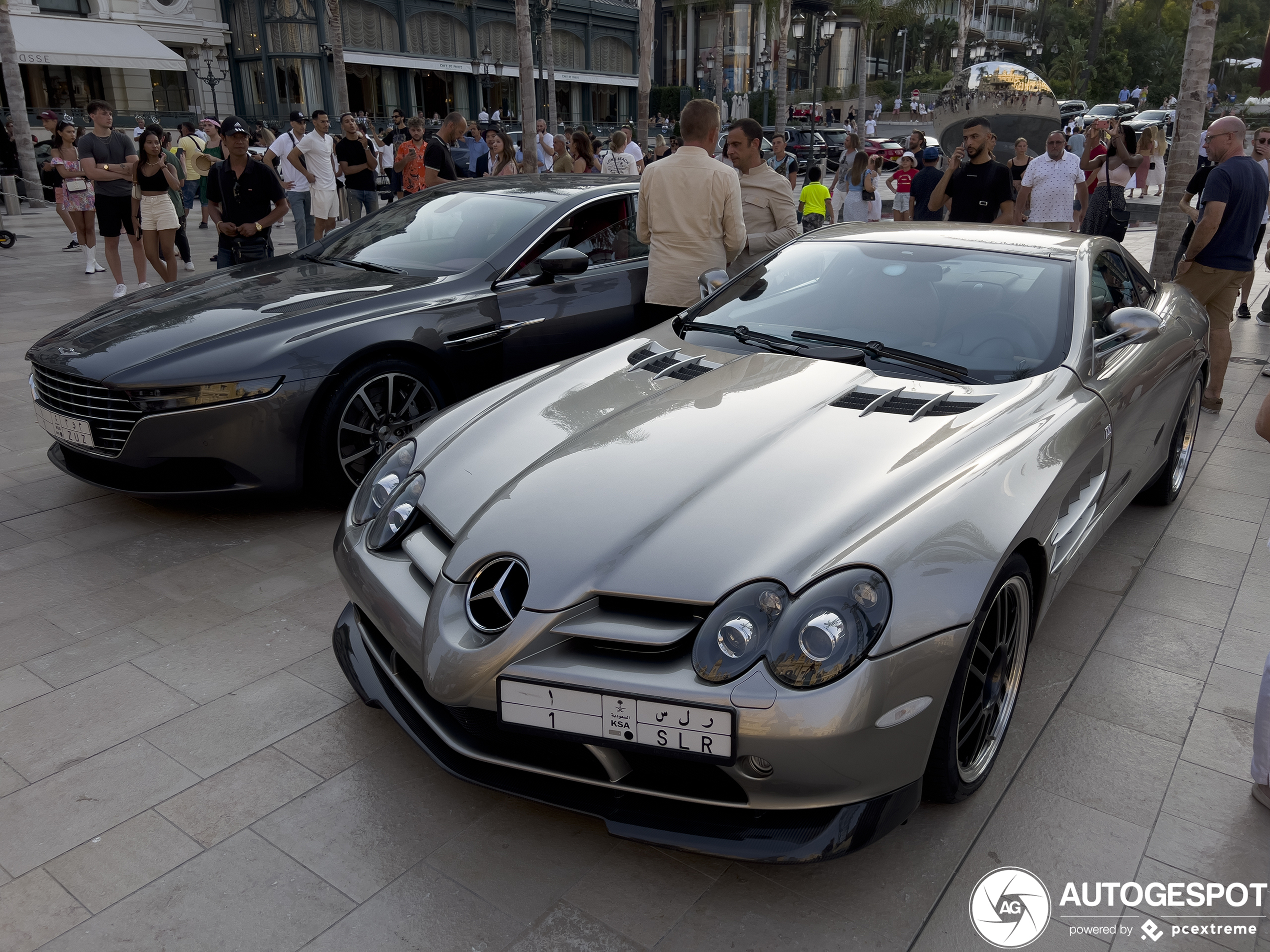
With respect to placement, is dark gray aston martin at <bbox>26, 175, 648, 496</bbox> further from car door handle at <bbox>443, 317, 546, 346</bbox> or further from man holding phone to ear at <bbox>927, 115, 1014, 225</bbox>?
man holding phone to ear at <bbox>927, 115, 1014, 225</bbox>

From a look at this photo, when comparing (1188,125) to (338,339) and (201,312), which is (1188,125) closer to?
(338,339)

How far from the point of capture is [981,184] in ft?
25.8

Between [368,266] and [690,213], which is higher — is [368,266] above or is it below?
below

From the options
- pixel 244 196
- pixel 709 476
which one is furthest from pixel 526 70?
pixel 709 476

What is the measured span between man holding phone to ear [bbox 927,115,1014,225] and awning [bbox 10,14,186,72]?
111 ft

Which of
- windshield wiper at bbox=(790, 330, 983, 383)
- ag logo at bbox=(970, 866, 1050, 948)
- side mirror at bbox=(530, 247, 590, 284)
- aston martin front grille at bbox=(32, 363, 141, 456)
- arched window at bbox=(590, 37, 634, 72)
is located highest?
arched window at bbox=(590, 37, 634, 72)

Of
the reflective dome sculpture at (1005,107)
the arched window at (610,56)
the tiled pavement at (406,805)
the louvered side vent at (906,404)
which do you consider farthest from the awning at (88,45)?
the louvered side vent at (906,404)

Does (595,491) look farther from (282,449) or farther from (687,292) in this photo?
(687,292)

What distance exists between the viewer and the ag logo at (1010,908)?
2125 mm

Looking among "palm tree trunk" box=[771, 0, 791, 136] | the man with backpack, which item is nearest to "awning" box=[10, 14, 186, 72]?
"palm tree trunk" box=[771, 0, 791, 136]

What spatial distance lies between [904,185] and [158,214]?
917cm

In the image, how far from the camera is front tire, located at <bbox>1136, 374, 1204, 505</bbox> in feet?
14.7

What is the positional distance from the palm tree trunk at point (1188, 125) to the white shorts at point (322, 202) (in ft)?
27.9

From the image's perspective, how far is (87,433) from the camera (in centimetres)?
413
